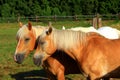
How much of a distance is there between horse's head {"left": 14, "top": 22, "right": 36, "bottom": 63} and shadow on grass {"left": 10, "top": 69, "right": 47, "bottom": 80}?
270 centimetres

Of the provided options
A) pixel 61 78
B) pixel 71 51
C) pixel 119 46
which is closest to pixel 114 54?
pixel 119 46

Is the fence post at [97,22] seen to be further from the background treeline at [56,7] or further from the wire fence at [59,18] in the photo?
the background treeline at [56,7]

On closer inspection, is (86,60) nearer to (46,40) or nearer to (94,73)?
(94,73)

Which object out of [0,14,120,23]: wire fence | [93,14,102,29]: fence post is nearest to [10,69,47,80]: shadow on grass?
[93,14,102,29]: fence post

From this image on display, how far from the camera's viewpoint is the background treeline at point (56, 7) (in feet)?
135

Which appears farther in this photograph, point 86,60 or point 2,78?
point 2,78

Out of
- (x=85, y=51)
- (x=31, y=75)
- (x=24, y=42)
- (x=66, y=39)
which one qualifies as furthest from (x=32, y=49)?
(x=31, y=75)

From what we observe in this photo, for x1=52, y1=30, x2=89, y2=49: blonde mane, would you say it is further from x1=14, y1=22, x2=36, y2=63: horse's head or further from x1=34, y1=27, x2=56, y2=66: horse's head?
x1=14, y1=22, x2=36, y2=63: horse's head

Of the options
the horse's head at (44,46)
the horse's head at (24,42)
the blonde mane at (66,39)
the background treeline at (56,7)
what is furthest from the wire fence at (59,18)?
the horse's head at (44,46)

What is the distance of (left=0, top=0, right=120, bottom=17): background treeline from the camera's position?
41.0 m

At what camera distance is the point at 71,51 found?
6406 millimetres

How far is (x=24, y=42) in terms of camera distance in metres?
6.64

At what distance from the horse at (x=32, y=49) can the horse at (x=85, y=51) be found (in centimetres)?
38

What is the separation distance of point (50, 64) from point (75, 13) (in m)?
35.5
